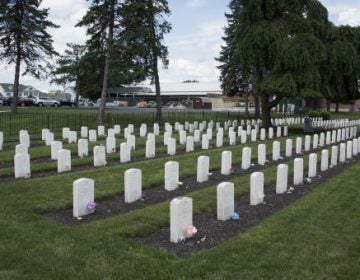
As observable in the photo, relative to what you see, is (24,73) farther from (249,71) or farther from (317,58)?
(317,58)

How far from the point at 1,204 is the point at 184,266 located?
417 cm

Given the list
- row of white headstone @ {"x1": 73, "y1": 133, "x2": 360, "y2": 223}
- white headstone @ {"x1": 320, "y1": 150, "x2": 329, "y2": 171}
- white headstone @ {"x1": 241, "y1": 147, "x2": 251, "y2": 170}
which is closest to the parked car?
white headstone @ {"x1": 241, "y1": 147, "x2": 251, "y2": 170}

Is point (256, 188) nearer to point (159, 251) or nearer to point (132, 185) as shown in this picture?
point (132, 185)

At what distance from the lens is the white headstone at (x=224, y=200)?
792 centimetres

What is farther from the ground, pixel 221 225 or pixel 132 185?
pixel 132 185

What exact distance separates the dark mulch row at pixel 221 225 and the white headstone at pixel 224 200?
0.12m

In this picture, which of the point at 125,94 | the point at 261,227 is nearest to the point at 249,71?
the point at 261,227

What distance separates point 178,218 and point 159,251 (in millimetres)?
674

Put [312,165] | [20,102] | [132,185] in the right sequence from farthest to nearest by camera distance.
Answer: [20,102] → [312,165] → [132,185]

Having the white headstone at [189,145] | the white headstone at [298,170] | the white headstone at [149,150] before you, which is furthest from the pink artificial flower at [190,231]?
the white headstone at [189,145]

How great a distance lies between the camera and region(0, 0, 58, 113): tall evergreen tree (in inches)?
1309

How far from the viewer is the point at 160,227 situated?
7508mm

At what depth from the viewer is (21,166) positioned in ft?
36.8

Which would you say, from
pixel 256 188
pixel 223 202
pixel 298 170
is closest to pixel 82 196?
pixel 223 202
